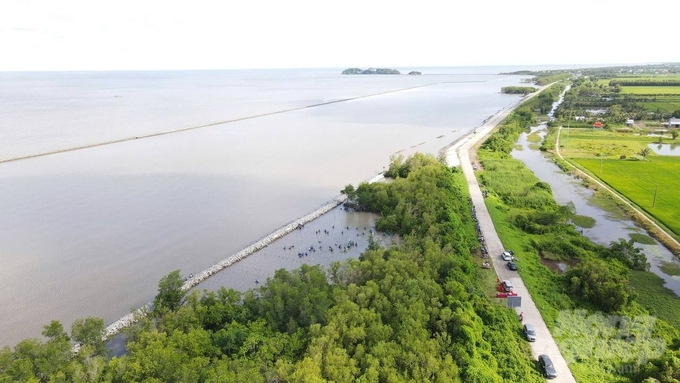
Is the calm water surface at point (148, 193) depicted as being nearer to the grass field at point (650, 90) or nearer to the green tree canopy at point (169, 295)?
the green tree canopy at point (169, 295)

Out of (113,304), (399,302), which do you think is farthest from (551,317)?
(113,304)

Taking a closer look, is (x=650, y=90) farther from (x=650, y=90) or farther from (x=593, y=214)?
(x=593, y=214)

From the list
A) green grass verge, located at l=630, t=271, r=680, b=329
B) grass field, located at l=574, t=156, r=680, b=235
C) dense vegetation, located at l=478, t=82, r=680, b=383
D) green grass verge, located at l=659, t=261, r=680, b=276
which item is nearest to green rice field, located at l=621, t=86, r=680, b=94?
grass field, located at l=574, t=156, r=680, b=235

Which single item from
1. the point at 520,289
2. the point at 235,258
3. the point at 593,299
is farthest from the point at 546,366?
the point at 235,258

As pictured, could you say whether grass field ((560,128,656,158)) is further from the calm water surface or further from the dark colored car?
the dark colored car

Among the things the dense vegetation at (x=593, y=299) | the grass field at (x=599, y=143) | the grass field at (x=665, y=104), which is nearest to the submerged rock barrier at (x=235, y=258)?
the dense vegetation at (x=593, y=299)

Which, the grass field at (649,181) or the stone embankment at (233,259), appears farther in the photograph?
the grass field at (649,181)

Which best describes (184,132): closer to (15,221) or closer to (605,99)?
(15,221)
